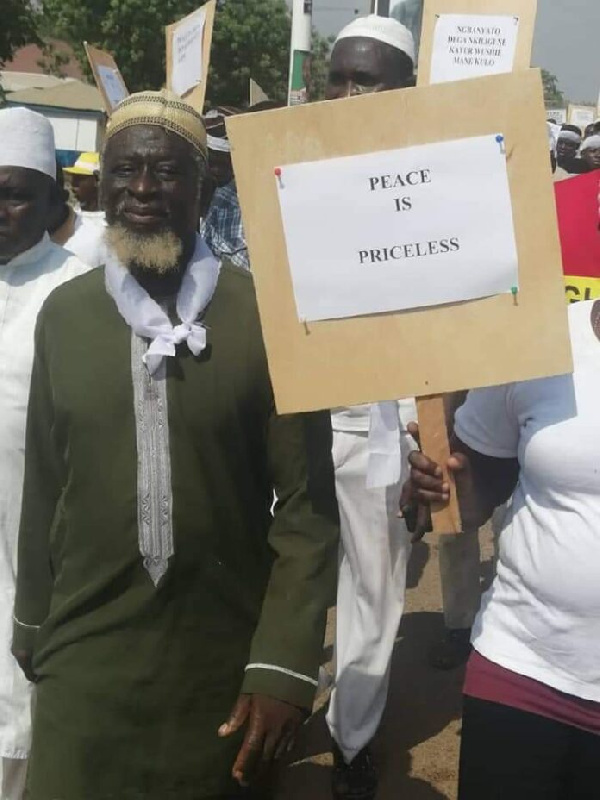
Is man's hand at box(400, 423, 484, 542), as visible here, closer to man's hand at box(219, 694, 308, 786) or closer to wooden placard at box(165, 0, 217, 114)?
man's hand at box(219, 694, 308, 786)

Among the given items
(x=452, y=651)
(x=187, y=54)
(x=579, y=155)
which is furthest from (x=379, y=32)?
(x=579, y=155)

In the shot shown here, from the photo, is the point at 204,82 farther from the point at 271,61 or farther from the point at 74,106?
the point at 271,61

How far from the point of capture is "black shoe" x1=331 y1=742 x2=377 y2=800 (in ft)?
11.8

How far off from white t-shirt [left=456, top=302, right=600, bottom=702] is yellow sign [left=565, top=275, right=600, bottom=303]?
835 millimetres

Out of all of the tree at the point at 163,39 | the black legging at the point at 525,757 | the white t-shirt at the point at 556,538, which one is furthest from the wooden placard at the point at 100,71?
the tree at the point at 163,39

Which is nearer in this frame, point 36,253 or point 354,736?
point 36,253

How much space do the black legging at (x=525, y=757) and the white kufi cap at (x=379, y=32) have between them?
6.95 feet

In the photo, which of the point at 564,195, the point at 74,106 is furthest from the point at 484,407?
the point at 74,106

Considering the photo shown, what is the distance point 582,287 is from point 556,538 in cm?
115

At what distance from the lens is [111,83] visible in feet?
15.7

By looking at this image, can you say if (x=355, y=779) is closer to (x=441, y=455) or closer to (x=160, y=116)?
(x=441, y=455)

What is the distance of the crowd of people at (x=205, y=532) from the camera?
217cm

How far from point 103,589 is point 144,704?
0.24 metres

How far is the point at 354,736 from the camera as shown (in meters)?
3.59
